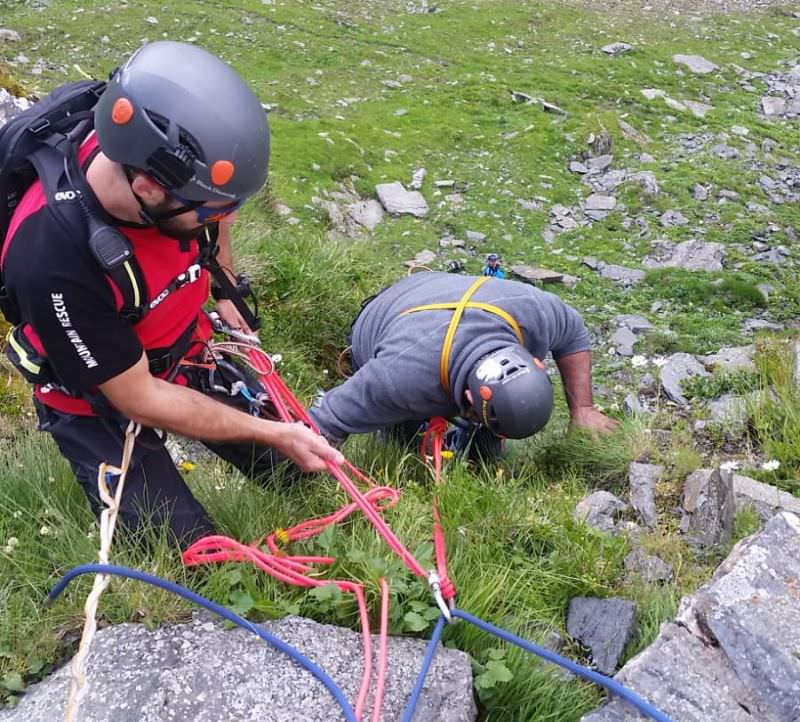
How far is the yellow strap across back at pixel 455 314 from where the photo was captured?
4.57 metres

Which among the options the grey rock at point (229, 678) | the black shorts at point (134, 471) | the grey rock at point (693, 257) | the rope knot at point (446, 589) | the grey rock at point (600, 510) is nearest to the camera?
the grey rock at point (229, 678)

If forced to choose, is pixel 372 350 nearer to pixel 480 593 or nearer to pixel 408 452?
pixel 408 452

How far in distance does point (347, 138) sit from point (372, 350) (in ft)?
20.2

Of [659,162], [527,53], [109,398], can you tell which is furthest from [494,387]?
[527,53]

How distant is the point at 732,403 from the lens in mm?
4977

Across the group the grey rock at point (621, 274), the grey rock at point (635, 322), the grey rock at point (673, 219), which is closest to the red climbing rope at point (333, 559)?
the grey rock at point (635, 322)

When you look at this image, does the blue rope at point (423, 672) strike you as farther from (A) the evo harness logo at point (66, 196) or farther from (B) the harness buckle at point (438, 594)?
(A) the evo harness logo at point (66, 196)

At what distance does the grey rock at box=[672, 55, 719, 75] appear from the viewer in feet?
50.8

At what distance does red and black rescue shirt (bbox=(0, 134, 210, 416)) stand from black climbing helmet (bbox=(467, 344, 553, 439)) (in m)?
1.82

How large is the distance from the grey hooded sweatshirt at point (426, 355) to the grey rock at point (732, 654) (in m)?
1.89

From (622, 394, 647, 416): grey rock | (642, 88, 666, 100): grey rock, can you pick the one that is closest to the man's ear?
(622, 394, 647, 416): grey rock

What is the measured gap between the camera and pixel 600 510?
13.9ft

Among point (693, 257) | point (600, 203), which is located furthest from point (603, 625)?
point (600, 203)

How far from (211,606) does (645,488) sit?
2.47 metres
